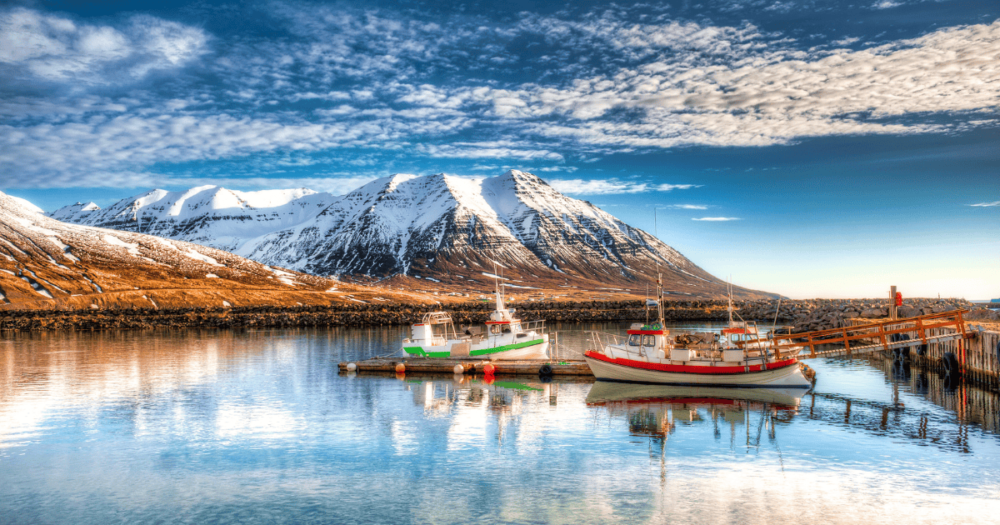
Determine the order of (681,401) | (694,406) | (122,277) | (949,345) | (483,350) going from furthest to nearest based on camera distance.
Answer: (122,277), (483,350), (949,345), (681,401), (694,406)

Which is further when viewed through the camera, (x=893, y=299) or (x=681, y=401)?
(x=893, y=299)

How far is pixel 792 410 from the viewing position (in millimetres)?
31562

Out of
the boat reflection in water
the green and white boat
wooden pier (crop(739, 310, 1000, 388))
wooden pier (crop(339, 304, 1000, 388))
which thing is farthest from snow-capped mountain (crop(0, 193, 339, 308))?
wooden pier (crop(739, 310, 1000, 388))

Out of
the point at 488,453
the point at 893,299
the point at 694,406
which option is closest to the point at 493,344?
the point at 694,406

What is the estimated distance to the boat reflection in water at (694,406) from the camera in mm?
28031

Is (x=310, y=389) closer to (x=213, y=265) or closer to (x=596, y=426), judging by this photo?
(x=596, y=426)

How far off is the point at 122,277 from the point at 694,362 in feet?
508

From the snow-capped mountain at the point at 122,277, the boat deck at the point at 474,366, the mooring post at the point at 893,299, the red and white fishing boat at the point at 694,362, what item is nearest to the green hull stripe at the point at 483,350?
the boat deck at the point at 474,366

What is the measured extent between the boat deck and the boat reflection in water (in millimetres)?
3116

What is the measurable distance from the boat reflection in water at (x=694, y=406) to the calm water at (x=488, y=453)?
20 centimetres

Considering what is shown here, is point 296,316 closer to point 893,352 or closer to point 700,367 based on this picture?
point 700,367

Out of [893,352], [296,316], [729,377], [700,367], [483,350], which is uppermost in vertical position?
[296,316]

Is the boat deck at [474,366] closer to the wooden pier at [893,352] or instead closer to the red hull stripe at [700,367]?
the wooden pier at [893,352]

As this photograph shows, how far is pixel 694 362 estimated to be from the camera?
37656mm
